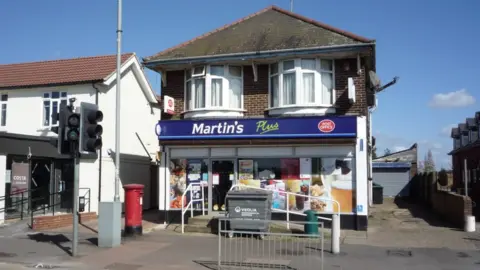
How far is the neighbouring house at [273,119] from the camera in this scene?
1573 cm

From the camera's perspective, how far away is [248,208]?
13.8 m

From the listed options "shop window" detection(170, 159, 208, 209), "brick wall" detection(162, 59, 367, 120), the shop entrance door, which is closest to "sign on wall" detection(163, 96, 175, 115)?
"brick wall" detection(162, 59, 367, 120)

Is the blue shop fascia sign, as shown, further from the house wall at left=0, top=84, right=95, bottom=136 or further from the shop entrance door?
the house wall at left=0, top=84, right=95, bottom=136

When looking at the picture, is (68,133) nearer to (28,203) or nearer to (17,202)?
(17,202)

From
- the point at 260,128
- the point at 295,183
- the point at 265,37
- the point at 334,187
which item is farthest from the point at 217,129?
the point at 334,187

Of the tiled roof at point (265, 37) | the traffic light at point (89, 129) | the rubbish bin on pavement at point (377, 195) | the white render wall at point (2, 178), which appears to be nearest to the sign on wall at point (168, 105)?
the tiled roof at point (265, 37)

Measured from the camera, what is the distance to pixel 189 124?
16.8m

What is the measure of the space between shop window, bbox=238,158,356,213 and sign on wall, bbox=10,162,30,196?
7961 mm

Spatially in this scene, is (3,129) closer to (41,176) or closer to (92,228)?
(41,176)

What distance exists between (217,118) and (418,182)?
1954 cm

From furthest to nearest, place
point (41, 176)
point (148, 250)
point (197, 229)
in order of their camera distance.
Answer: point (41, 176) < point (197, 229) < point (148, 250)

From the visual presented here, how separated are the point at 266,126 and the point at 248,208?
3216 mm

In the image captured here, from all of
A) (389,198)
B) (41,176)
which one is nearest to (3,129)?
(41,176)

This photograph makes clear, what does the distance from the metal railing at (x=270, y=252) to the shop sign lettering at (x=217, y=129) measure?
380cm
